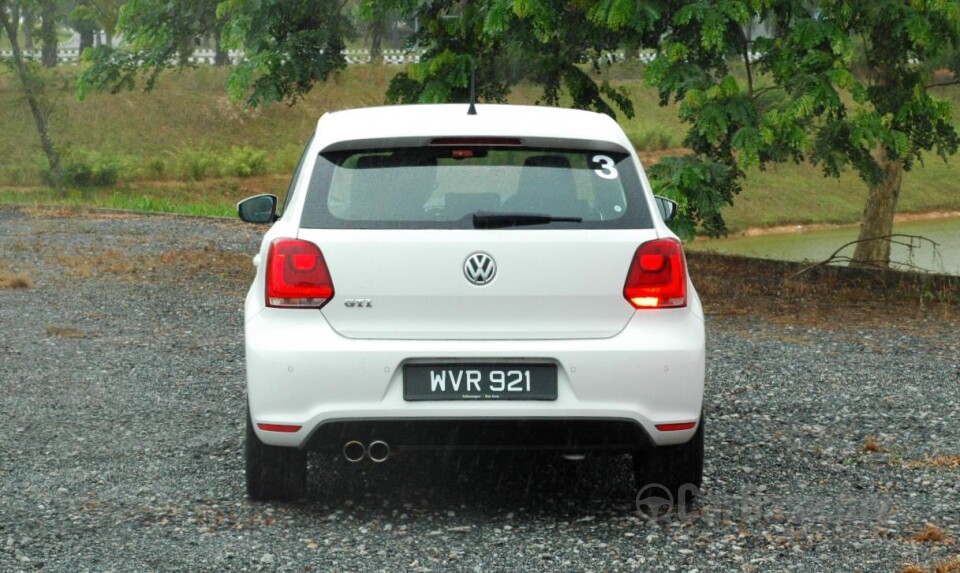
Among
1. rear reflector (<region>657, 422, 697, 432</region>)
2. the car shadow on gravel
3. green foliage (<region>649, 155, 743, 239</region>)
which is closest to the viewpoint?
rear reflector (<region>657, 422, 697, 432</region>)

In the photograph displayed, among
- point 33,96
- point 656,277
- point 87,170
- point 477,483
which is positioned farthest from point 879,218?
point 33,96

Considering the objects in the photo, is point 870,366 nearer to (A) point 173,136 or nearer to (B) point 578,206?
(B) point 578,206

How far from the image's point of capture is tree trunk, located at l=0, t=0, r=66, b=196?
41031mm

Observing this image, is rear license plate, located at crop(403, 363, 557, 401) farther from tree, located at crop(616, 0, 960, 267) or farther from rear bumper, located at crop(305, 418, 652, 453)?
tree, located at crop(616, 0, 960, 267)

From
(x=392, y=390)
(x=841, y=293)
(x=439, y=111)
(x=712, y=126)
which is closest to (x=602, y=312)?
(x=392, y=390)

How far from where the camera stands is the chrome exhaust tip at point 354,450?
5.34 m

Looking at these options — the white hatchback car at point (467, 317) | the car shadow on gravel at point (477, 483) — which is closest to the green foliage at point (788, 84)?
the car shadow on gravel at point (477, 483)

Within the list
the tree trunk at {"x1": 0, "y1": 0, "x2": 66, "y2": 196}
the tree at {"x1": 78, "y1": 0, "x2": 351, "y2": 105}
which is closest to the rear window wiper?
the tree at {"x1": 78, "y1": 0, "x2": 351, "y2": 105}

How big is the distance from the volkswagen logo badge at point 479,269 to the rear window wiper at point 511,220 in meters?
0.14

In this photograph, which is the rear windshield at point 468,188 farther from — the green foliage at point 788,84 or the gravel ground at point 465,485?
the green foliage at point 788,84

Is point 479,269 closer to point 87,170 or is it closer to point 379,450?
point 379,450

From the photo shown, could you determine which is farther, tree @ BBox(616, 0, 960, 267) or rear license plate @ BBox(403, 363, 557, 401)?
tree @ BBox(616, 0, 960, 267)

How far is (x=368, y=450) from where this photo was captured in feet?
17.5

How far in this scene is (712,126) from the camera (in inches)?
493
